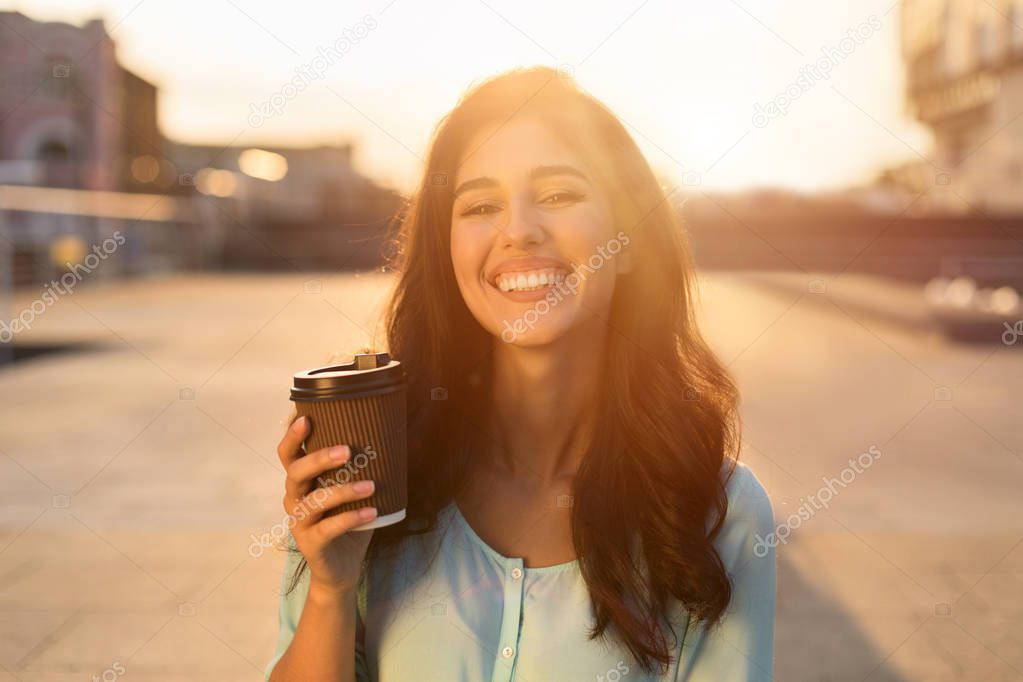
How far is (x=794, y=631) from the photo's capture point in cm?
427

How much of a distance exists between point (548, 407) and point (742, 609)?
20.6 inches

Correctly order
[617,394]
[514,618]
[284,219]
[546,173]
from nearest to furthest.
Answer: [514,618] < [546,173] < [617,394] < [284,219]

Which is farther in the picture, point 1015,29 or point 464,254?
point 1015,29

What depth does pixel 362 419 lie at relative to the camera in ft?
4.55

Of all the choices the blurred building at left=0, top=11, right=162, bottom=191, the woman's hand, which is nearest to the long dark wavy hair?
the woman's hand

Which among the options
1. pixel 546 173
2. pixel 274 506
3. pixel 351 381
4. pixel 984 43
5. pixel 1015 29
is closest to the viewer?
pixel 351 381

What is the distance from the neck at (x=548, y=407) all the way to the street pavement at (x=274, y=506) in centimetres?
98

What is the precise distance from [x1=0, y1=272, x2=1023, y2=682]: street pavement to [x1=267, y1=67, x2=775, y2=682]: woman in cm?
96

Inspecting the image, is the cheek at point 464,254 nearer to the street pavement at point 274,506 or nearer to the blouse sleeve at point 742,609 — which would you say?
the blouse sleeve at point 742,609

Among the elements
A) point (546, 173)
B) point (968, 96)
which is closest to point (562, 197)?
point (546, 173)

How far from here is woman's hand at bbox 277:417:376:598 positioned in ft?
4.54

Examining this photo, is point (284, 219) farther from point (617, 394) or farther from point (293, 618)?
point (293, 618)

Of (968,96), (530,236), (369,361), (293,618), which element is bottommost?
(293,618)

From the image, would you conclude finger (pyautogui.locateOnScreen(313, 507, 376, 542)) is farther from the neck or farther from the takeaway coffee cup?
the neck
